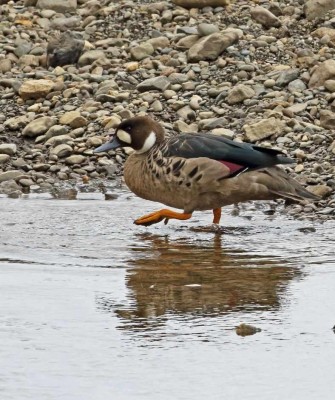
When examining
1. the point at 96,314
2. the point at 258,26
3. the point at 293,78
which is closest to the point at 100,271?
the point at 96,314

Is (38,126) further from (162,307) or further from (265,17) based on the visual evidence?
(162,307)

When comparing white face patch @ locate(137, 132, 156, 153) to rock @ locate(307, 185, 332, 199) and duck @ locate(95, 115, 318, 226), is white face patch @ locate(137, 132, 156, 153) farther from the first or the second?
rock @ locate(307, 185, 332, 199)

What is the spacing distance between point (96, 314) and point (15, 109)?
19.4 feet

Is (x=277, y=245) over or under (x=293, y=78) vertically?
under

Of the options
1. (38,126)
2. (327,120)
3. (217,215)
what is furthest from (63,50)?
(217,215)

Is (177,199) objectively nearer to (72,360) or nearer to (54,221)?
(54,221)

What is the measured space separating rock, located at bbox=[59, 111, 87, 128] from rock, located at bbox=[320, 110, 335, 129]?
209 centimetres

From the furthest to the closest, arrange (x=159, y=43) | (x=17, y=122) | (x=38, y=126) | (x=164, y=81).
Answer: (x=159, y=43) → (x=164, y=81) → (x=17, y=122) → (x=38, y=126)

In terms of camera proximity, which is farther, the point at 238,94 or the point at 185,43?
the point at 185,43

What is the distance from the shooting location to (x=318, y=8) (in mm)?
13922

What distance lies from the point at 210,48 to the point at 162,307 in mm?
6491

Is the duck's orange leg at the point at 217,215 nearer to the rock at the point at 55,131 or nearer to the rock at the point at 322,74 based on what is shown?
the rock at the point at 55,131

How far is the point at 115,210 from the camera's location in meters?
10.5

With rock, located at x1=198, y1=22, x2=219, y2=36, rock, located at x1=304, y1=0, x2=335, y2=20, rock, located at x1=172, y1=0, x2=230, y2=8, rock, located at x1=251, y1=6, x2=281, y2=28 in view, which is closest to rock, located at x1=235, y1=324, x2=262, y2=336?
rock, located at x1=198, y1=22, x2=219, y2=36
